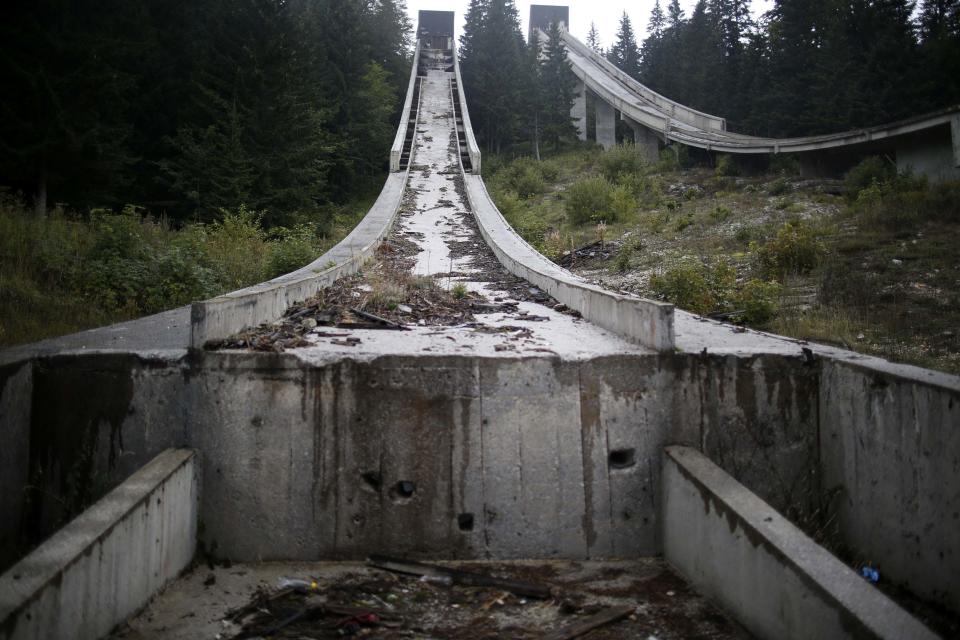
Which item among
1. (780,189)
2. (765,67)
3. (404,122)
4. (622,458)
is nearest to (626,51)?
(765,67)

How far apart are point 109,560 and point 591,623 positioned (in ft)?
8.80

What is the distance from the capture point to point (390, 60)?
4150 centimetres

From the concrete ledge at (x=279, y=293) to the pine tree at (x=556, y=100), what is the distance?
2483cm

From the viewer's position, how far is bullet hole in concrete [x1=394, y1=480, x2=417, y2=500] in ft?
15.4

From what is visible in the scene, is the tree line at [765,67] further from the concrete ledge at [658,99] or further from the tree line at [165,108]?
the tree line at [165,108]

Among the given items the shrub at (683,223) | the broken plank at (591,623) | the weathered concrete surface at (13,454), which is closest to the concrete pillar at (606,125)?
the shrub at (683,223)

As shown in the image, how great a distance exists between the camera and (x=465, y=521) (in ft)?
15.4

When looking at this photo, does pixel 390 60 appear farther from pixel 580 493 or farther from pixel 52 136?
pixel 580 493

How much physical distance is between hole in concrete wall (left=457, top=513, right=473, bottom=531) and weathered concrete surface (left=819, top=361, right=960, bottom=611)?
2.64m

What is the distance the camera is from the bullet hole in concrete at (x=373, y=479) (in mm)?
4691

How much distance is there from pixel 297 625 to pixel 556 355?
8.14 ft

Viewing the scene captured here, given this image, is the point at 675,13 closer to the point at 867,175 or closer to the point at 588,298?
the point at 867,175

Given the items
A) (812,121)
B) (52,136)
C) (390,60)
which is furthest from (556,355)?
(390,60)

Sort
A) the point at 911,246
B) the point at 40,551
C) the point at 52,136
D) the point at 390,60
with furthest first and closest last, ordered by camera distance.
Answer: the point at 390,60
the point at 52,136
the point at 911,246
the point at 40,551
